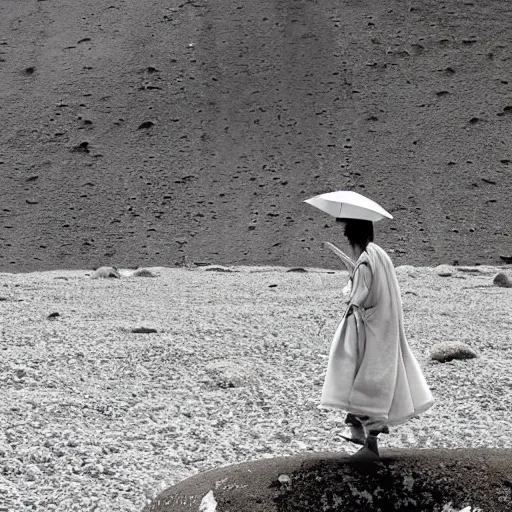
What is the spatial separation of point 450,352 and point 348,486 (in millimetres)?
4750

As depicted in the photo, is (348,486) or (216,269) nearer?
(348,486)

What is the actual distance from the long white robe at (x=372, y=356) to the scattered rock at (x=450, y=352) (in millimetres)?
→ 4592

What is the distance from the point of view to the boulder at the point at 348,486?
4977mm

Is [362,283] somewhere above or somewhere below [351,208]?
below

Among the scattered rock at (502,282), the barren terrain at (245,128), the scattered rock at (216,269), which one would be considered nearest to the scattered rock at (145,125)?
the barren terrain at (245,128)

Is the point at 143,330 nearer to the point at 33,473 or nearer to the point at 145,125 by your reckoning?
the point at 33,473

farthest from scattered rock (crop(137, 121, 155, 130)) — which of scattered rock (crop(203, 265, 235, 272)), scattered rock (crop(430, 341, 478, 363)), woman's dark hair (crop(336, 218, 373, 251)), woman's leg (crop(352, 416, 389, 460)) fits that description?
woman's leg (crop(352, 416, 389, 460))

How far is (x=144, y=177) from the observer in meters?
30.6

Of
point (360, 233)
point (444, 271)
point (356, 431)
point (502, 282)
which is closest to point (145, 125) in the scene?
point (444, 271)

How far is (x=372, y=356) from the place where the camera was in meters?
4.82

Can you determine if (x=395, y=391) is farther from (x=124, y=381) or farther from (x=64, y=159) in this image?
(x=64, y=159)

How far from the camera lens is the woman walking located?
4.79 metres

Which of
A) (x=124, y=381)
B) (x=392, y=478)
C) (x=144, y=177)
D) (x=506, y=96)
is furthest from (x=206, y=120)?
(x=392, y=478)

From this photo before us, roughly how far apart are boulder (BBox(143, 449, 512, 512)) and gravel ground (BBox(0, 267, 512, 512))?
55cm
